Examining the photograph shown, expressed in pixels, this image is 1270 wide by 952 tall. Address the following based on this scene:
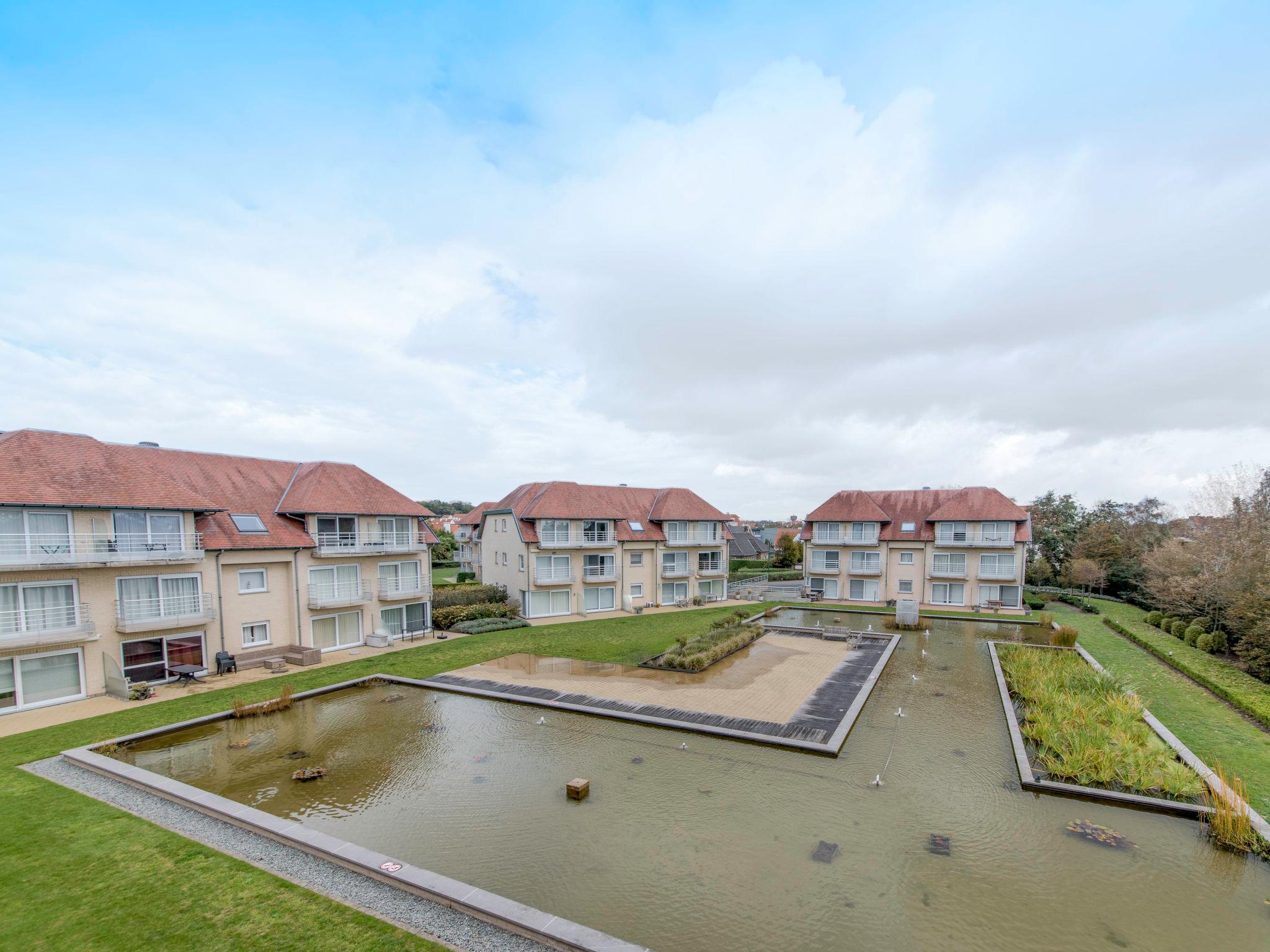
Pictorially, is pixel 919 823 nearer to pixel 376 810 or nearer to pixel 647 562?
pixel 376 810

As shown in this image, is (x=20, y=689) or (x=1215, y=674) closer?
(x=20, y=689)

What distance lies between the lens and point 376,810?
1090 cm

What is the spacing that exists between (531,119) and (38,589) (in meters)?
20.6

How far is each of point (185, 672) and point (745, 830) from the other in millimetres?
19481

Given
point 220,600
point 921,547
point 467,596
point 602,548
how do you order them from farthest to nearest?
point 921,547 → point 602,548 → point 467,596 → point 220,600

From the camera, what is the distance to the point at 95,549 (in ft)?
57.7

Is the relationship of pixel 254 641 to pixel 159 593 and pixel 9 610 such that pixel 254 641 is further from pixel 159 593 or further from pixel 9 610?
pixel 9 610

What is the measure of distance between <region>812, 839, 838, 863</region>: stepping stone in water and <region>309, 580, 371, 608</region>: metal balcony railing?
2123 centimetres

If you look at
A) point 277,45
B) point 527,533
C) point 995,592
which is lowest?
point 995,592

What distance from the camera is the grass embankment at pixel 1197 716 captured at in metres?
12.6

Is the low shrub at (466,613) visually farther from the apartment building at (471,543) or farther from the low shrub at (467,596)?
the apartment building at (471,543)

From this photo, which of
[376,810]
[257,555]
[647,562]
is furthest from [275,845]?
[647,562]

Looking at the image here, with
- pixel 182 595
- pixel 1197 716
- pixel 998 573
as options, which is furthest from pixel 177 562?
pixel 998 573

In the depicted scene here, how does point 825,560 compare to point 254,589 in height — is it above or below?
below
